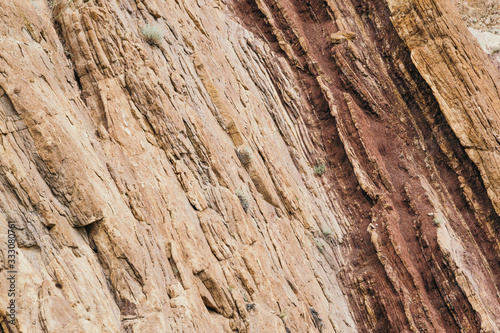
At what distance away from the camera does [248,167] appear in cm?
1222

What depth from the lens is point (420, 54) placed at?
56.0 ft

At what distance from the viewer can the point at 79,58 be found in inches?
371

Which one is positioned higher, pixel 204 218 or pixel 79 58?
pixel 79 58

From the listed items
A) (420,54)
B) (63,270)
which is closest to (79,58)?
(63,270)

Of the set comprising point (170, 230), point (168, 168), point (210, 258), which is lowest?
point (210, 258)

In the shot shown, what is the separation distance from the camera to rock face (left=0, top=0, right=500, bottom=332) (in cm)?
682

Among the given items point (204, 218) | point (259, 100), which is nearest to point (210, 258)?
point (204, 218)

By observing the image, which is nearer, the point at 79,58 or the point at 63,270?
the point at 63,270

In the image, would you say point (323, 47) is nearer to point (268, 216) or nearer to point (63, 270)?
point (268, 216)

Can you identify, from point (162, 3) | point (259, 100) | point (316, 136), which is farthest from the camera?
point (316, 136)

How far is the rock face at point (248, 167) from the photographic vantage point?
6.82 m

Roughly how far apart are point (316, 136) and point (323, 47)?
5.15 m

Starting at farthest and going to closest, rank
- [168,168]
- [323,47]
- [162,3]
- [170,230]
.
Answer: [323,47], [162,3], [168,168], [170,230]

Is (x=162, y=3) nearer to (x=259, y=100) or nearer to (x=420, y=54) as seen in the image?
(x=259, y=100)
